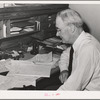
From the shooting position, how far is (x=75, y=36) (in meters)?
1.39

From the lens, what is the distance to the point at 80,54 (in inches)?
49.6

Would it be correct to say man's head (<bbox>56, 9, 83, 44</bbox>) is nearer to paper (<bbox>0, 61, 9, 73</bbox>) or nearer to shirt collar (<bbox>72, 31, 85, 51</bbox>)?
shirt collar (<bbox>72, 31, 85, 51</bbox>)

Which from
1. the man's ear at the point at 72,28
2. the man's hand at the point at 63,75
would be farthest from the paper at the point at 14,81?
the man's ear at the point at 72,28

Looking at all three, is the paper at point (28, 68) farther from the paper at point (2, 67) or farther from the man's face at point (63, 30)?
the man's face at point (63, 30)

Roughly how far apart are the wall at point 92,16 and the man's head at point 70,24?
819mm

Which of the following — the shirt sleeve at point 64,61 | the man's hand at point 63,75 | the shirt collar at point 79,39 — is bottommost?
the man's hand at point 63,75

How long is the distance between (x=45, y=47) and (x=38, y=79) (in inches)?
26.4

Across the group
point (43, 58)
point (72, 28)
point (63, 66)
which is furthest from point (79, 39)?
point (43, 58)

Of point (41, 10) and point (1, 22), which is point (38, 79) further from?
point (41, 10)

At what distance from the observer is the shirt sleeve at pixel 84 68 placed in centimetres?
123

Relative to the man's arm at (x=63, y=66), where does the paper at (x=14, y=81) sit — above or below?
above

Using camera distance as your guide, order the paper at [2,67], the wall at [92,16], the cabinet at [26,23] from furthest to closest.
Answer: the wall at [92,16], the cabinet at [26,23], the paper at [2,67]

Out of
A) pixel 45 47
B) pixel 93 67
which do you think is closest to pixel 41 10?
pixel 45 47

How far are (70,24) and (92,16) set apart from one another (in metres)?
0.90
